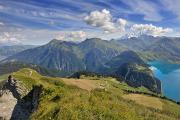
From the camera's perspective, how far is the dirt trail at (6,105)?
4738 centimetres

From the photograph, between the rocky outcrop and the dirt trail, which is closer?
the dirt trail

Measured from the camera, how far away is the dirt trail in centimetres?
4738

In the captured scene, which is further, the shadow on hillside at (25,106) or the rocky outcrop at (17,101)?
the shadow on hillside at (25,106)

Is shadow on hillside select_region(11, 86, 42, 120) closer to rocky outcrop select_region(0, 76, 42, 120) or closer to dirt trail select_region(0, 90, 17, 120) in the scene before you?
rocky outcrop select_region(0, 76, 42, 120)

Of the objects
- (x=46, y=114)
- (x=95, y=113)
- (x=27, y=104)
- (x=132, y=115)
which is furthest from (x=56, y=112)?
(x=27, y=104)

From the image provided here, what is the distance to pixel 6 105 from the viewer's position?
156 feet

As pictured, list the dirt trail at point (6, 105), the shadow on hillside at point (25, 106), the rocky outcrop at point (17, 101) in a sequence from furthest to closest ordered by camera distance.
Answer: the shadow on hillside at point (25, 106) < the rocky outcrop at point (17, 101) < the dirt trail at point (6, 105)

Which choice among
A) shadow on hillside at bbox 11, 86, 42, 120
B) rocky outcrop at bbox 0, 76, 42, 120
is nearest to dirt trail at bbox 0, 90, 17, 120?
rocky outcrop at bbox 0, 76, 42, 120

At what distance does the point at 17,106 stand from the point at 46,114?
58.2ft

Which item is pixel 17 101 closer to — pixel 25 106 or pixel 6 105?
pixel 25 106

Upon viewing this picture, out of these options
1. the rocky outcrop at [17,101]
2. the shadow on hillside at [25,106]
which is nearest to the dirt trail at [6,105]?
the rocky outcrop at [17,101]

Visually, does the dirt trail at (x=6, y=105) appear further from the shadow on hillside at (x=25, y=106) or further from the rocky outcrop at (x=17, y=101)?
the shadow on hillside at (x=25, y=106)

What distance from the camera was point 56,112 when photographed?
31.4m

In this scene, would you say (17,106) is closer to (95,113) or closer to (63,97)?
(63,97)
